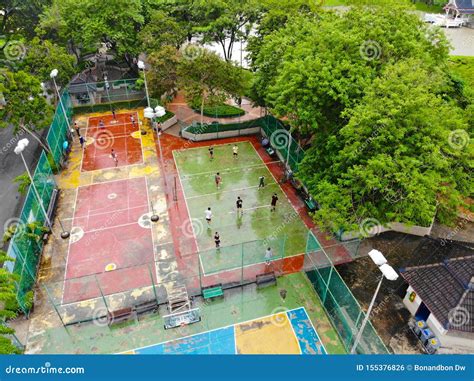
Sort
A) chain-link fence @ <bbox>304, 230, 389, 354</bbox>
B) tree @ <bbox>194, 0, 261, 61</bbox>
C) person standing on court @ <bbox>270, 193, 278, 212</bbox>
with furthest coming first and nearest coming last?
tree @ <bbox>194, 0, 261, 61</bbox>, person standing on court @ <bbox>270, 193, 278, 212</bbox>, chain-link fence @ <bbox>304, 230, 389, 354</bbox>

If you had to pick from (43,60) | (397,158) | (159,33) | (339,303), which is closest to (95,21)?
(159,33)

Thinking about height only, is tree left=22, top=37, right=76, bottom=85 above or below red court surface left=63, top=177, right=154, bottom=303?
above

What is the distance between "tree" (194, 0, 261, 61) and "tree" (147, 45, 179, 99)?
7.91 meters

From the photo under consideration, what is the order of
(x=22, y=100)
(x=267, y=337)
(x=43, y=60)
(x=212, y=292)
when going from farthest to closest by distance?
(x=43, y=60) → (x=22, y=100) → (x=212, y=292) → (x=267, y=337)

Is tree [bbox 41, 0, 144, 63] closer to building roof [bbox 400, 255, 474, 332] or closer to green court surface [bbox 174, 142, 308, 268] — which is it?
green court surface [bbox 174, 142, 308, 268]

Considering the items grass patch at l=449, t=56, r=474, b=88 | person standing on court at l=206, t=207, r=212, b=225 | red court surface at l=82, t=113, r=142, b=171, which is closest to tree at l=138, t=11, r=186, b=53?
red court surface at l=82, t=113, r=142, b=171

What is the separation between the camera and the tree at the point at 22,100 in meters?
24.4

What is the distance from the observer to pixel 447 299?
51.0ft

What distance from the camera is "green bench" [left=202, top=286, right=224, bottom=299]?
1805cm

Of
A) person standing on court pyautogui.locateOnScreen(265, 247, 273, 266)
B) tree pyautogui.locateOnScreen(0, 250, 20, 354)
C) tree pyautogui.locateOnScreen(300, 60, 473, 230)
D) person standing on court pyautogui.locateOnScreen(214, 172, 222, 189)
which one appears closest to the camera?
tree pyautogui.locateOnScreen(0, 250, 20, 354)

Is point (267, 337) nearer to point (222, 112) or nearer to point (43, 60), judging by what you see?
point (222, 112)

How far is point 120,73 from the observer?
40031 mm

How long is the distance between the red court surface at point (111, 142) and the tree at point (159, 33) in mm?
6385

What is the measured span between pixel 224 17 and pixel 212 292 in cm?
2750
